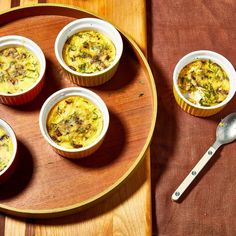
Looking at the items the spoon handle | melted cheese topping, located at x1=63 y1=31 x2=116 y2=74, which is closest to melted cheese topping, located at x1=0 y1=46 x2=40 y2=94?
melted cheese topping, located at x1=63 y1=31 x2=116 y2=74

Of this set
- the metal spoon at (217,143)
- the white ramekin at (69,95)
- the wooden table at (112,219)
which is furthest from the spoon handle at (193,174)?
the white ramekin at (69,95)

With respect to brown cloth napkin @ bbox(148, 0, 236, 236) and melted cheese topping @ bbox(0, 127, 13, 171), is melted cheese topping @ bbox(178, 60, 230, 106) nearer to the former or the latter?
brown cloth napkin @ bbox(148, 0, 236, 236)

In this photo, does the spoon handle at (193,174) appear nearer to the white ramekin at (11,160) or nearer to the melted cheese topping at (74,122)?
the melted cheese topping at (74,122)

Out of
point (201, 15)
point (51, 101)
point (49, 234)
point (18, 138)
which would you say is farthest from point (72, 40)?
point (49, 234)

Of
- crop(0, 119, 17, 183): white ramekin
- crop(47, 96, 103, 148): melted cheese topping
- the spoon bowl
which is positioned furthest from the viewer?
the spoon bowl

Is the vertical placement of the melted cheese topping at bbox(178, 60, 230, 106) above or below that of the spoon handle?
above

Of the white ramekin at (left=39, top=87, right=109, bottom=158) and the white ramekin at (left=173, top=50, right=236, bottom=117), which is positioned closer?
the white ramekin at (left=39, top=87, right=109, bottom=158)

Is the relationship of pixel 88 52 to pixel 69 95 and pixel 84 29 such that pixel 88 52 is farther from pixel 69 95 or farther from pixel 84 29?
pixel 69 95
